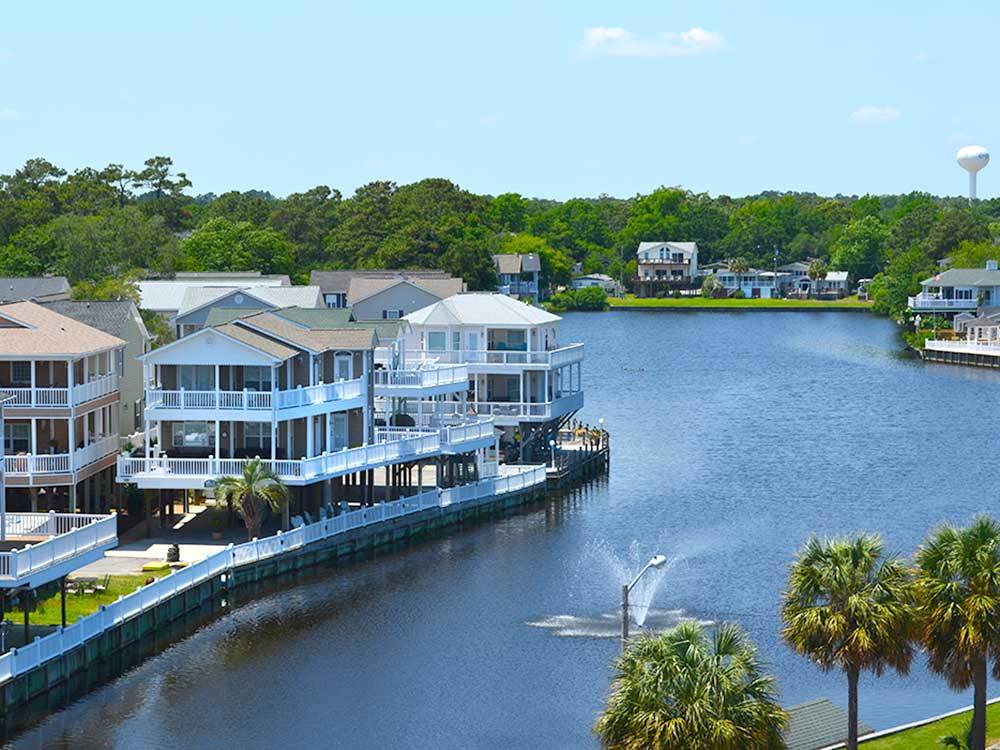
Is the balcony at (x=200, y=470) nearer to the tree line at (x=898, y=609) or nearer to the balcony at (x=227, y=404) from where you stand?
the balcony at (x=227, y=404)

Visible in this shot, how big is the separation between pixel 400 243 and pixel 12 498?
126169 millimetres

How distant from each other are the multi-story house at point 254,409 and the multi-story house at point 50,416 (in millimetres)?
1773

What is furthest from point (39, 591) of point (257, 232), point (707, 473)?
point (257, 232)

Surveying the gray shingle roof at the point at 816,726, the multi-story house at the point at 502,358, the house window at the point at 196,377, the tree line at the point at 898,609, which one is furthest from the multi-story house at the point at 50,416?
the tree line at the point at 898,609

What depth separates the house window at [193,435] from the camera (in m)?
64.0

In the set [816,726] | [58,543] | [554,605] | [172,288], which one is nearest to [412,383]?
[554,605]

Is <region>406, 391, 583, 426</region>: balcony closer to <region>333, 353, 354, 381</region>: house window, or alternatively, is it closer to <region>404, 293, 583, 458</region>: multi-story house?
<region>404, 293, 583, 458</region>: multi-story house

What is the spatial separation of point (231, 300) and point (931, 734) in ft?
187

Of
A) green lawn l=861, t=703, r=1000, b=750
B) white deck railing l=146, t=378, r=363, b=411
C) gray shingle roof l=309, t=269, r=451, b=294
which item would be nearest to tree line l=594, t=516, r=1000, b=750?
green lawn l=861, t=703, r=1000, b=750

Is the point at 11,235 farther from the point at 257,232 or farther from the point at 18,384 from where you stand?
the point at 18,384

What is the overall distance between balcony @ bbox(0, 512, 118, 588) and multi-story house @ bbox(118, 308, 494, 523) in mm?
10949

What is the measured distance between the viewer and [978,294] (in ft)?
565

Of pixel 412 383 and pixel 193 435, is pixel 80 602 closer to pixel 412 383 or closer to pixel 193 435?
pixel 193 435

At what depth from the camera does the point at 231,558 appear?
188ft
